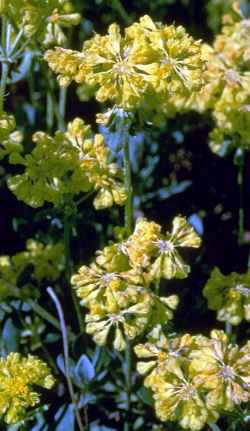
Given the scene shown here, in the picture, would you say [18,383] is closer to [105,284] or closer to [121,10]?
[105,284]

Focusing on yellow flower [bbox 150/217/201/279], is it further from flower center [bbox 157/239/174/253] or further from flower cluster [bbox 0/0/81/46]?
flower cluster [bbox 0/0/81/46]

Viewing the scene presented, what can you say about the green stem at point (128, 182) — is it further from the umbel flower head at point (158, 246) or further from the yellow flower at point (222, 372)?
the yellow flower at point (222, 372)

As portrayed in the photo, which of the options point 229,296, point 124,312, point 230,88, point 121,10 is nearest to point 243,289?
point 229,296

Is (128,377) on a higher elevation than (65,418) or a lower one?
higher

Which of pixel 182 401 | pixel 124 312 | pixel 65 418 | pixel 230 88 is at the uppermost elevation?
pixel 230 88

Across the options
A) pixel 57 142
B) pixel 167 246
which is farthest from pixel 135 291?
pixel 57 142

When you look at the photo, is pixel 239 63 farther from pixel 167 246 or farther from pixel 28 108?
pixel 28 108
